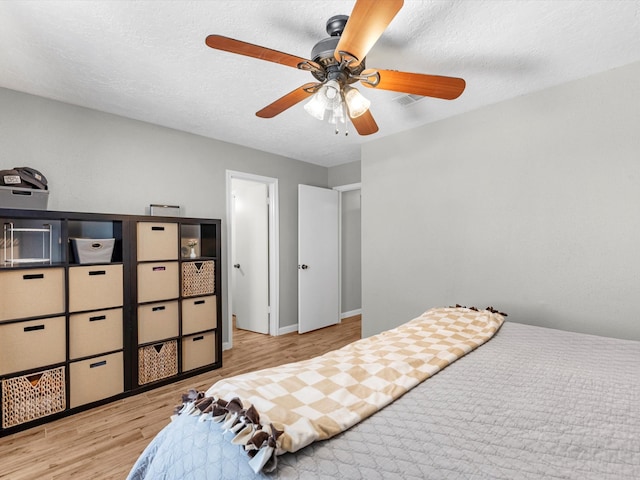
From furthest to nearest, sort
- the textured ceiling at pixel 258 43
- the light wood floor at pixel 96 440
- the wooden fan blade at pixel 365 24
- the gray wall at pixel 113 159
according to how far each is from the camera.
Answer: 1. the gray wall at pixel 113 159
2. the light wood floor at pixel 96 440
3. the textured ceiling at pixel 258 43
4. the wooden fan blade at pixel 365 24

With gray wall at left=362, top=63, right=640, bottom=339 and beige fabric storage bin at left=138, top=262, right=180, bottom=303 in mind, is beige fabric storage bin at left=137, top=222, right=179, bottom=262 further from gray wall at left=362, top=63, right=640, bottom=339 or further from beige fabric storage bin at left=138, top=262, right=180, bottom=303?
gray wall at left=362, top=63, right=640, bottom=339

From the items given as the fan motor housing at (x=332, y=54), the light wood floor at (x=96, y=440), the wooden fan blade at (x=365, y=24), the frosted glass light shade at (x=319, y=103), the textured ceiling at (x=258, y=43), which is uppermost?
the textured ceiling at (x=258, y=43)

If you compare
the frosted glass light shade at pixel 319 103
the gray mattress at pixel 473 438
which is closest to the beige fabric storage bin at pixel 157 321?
the gray mattress at pixel 473 438

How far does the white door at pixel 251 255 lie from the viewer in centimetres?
438

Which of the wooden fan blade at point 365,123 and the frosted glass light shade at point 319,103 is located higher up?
the wooden fan blade at point 365,123

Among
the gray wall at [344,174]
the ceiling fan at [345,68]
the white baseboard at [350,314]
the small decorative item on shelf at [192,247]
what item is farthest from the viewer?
the white baseboard at [350,314]

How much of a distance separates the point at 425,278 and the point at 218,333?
2.15m

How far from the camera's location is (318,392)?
3.57ft

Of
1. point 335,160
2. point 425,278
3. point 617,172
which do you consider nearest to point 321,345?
point 425,278

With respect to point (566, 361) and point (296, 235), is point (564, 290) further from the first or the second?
point (296, 235)

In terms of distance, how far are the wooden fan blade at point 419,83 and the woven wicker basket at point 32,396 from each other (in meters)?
2.88

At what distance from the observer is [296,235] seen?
4551 mm

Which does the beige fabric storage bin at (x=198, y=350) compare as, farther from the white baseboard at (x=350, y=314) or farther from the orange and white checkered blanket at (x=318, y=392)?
the white baseboard at (x=350, y=314)

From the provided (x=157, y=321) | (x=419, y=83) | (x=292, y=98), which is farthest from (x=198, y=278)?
(x=419, y=83)
